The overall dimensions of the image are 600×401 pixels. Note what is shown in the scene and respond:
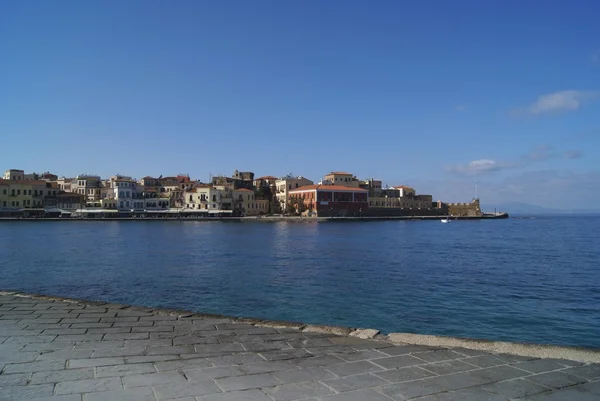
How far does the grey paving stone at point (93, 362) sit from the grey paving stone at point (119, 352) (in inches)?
7.3

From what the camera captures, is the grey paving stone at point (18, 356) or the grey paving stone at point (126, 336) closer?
the grey paving stone at point (18, 356)

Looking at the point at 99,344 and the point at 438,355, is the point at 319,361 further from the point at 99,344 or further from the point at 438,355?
the point at 99,344

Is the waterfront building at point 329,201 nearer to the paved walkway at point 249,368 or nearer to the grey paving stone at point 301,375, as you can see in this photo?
the paved walkway at point 249,368

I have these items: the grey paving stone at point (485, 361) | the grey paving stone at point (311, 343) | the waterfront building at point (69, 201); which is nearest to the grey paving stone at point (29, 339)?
the grey paving stone at point (311, 343)

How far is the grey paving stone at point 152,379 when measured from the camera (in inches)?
193

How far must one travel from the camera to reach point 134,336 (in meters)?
7.07

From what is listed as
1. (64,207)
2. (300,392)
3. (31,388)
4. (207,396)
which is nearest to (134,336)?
(31,388)

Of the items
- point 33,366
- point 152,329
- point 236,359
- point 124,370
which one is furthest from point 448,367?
point 33,366

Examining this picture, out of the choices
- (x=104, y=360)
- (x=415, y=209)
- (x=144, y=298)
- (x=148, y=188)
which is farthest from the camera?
(x=415, y=209)

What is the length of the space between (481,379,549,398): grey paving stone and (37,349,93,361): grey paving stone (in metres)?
5.04

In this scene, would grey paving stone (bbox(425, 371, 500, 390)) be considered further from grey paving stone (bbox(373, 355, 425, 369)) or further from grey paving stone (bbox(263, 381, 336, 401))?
grey paving stone (bbox(263, 381, 336, 401))

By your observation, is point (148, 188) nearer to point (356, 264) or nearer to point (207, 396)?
point (356, 264)

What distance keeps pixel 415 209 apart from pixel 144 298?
380ft

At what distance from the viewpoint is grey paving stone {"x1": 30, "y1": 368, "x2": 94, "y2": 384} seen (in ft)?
16.1
